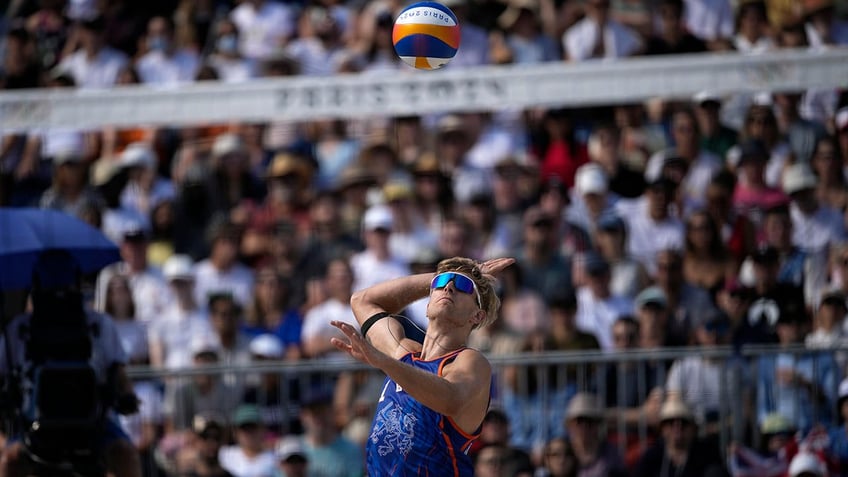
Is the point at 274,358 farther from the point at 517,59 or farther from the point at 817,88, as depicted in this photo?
the point at 817,88

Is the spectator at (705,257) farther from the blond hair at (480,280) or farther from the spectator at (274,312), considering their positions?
the blond hair at (480,280)

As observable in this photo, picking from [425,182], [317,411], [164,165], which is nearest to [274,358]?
[317,411]

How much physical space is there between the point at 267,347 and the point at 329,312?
0.53 meters

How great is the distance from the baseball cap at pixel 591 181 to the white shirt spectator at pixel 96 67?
4.88 m

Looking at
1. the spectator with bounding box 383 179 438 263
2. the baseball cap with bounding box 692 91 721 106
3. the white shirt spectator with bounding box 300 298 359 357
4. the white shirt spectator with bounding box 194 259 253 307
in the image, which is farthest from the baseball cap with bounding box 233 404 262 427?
the baseball cap with bounding box 692 91 721 106

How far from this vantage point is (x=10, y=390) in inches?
338

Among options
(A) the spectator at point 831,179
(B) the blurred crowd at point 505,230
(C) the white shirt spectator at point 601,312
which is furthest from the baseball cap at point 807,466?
(A) the spectator at point 831,179

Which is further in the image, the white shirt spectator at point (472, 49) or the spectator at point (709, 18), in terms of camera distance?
the white shirt spectator at point (472, 49)

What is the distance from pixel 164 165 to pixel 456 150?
2611 millimetres

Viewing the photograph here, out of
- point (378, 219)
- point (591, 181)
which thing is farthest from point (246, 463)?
point (591, 181)

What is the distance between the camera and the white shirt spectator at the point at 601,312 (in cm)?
1042

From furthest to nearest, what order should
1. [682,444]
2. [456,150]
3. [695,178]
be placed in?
[456,150] < [695,178] < [682,444]

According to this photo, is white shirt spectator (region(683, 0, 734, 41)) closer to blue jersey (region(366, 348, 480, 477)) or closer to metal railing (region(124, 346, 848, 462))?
metal railing (region(124, 346, 848, 462))

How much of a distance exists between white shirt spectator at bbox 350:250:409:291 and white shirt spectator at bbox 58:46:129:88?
3808mm
